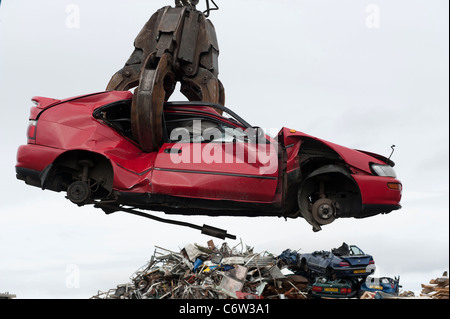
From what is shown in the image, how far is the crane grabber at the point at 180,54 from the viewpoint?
8977 millimetres

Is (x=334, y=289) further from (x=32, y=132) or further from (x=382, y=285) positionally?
(x=32, y=132)

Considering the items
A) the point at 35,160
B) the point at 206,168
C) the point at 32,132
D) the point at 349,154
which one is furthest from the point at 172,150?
the point at 349,154

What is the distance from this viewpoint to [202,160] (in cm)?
742

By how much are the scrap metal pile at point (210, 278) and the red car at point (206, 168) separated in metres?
1.32

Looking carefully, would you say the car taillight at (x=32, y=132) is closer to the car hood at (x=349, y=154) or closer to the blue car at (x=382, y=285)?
the car hood at (x=349, y=154)

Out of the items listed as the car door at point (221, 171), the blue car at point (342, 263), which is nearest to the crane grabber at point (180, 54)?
the car door at point (221, 171)

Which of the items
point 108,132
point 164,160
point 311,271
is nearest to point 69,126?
point 108,132

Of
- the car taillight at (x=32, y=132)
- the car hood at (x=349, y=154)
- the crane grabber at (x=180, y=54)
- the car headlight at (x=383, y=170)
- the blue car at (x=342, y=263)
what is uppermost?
the crane grabber at (x=180, y=54)

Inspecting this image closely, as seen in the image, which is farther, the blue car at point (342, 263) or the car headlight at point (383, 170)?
the blue car at point (342, 263)

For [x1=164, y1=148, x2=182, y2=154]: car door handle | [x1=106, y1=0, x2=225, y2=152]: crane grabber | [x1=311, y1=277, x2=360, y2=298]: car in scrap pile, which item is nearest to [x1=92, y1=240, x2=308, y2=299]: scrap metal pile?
[x1=311, y1=277, x2=360, y2=298]: car in scrap pile

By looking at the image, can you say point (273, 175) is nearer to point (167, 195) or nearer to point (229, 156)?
point (229, 156)

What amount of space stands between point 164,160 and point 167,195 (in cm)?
54

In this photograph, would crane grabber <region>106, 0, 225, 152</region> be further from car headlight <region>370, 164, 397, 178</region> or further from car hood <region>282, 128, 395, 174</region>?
car headlight <region>370, 164, 397, 178</region>
